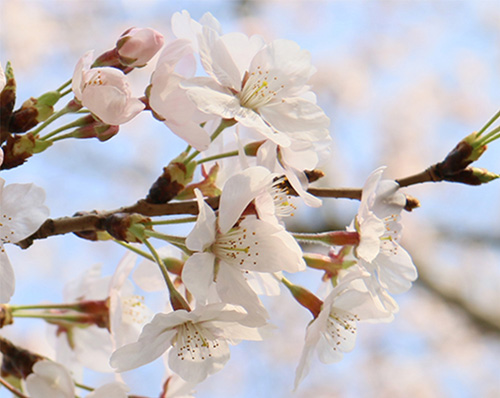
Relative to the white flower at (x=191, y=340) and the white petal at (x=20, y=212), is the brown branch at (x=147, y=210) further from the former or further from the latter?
the white flower at (x=191, y=340)

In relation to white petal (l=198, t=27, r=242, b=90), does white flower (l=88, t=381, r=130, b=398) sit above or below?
below

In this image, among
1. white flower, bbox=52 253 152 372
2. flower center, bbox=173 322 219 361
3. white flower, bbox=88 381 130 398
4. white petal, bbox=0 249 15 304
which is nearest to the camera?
white petal, bbox=0 249 15 304

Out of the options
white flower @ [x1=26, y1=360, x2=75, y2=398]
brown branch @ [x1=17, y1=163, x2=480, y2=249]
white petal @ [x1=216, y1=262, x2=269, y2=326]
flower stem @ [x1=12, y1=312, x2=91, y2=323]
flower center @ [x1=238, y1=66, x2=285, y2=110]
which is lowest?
white flower @ [x1=26, y1=360, x2=75, y2=398]

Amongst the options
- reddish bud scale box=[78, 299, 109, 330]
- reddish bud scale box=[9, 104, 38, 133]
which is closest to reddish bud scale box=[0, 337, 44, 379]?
reddish bud scale box=[78, 299, 109, 330]

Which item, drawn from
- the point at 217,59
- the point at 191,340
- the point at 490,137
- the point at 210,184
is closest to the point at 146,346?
the point at 191,340

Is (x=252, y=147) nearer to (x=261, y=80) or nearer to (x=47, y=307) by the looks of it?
(x=261, y=80)

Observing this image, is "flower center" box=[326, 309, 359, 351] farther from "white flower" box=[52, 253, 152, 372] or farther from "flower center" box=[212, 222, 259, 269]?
"white flower" box=[52, 253, 152, 372]

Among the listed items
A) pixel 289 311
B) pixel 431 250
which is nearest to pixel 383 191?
pixel 431 250
